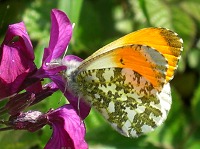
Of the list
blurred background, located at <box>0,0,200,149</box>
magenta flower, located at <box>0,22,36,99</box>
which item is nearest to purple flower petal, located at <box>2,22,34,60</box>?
magenta flower, located at <box>0,22,36,99</box>

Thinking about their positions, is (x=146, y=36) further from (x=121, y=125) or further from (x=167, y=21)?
(x=167, y=21)

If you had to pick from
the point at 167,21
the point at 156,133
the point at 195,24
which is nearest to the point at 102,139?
the point at 156,133

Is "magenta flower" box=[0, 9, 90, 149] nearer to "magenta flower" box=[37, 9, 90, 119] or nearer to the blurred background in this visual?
"magenta flower" box=[37, 9, 90, 119]

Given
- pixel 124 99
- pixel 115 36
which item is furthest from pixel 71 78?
pixel 115 36

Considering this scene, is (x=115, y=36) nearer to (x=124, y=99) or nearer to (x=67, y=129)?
(x=124, y=99)

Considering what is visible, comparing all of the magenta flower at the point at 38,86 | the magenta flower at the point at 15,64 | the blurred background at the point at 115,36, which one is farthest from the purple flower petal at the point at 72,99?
the blurred background at the point at 115,36

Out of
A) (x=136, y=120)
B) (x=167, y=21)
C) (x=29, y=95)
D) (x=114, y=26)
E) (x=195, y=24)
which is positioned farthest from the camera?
(x=114, y=26)
